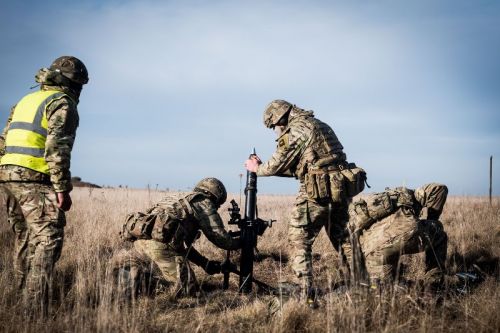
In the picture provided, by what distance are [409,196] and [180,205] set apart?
3269mm

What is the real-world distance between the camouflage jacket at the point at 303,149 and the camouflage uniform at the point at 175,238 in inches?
39.8

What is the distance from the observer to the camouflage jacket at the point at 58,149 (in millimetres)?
4016

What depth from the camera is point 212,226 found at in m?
5.65

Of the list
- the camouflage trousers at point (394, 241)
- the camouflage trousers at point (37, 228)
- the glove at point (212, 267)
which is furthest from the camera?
the glove at point (212, 267)

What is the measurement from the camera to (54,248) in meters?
4.04

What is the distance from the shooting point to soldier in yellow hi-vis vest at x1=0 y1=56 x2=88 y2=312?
13.1 ft

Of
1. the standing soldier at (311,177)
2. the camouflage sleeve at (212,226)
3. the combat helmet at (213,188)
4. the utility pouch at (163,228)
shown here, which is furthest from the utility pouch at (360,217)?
the utility pouch at (163,228)

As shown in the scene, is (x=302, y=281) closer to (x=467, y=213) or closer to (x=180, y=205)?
(x=180, y=205)

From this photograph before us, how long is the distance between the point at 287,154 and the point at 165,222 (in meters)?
1.87

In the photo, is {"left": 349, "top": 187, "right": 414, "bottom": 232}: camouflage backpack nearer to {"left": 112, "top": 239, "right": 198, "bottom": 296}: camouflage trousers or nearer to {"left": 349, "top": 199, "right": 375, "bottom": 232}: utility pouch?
{"left": 349, "top": 199, "right": 375, "bottom": 232}: utility pouch

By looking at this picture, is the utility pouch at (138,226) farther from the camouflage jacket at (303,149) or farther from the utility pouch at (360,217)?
the utility pouch at (360,217)

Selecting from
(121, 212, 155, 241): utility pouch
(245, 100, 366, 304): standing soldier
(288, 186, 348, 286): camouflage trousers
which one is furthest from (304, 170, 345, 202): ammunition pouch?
(121, 212, 155, 241): utility pouch

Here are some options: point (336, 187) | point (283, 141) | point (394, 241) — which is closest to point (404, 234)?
point (394, 241)

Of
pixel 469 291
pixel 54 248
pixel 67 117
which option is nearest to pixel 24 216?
pixel 54 248
